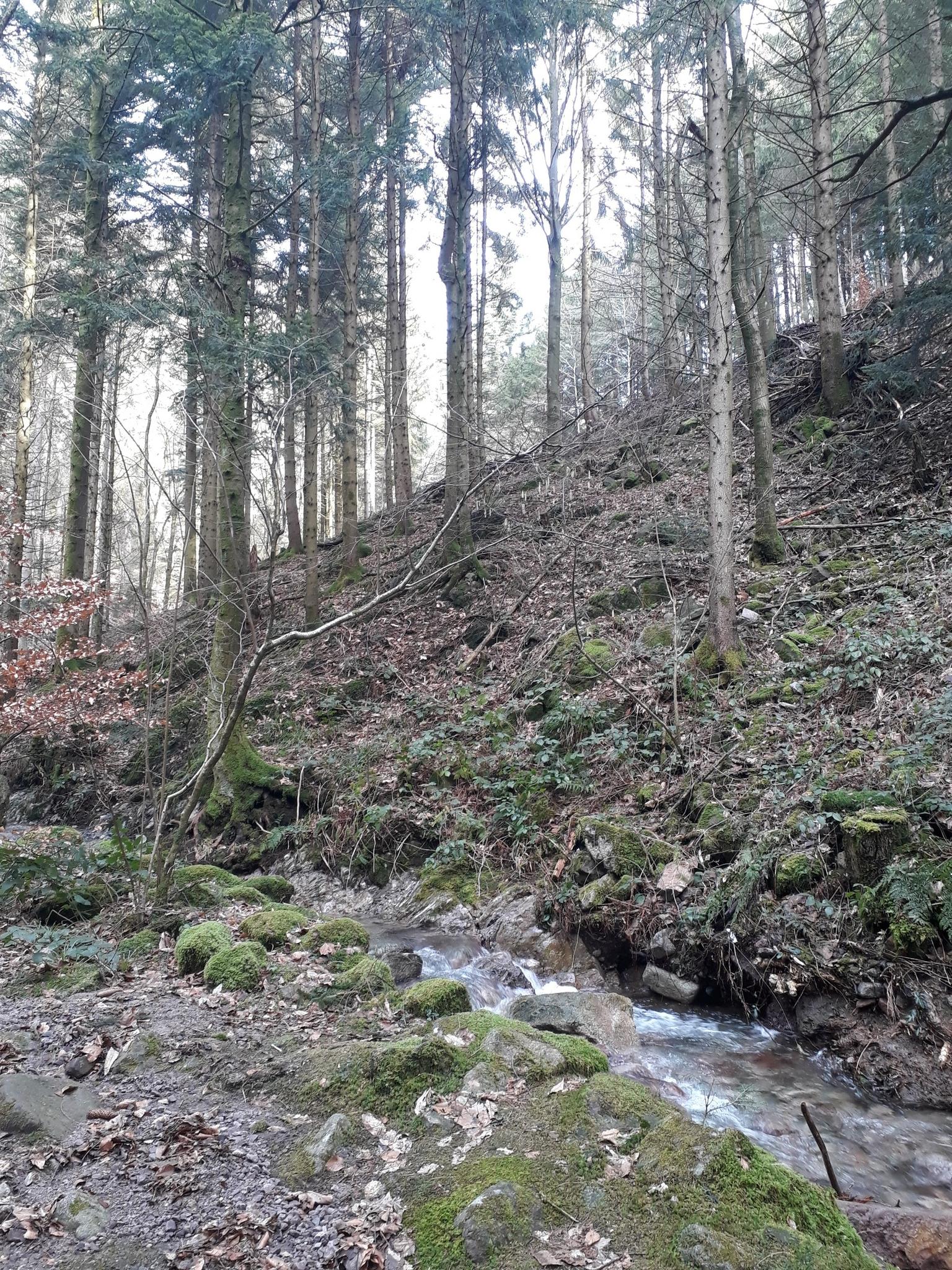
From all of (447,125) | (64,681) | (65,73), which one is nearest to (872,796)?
(64,681)

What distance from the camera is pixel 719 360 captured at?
8258 mm

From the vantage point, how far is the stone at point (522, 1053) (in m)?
3.76

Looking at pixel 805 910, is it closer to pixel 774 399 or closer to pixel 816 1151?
pixel 816 1151

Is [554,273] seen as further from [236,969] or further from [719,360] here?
[236,969]

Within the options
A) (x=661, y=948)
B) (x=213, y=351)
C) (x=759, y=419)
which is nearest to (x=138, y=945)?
(x=661, y=948)

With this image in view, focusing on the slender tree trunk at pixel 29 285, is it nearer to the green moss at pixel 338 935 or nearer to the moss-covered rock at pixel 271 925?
the moss-covered rock at pixel 271 925

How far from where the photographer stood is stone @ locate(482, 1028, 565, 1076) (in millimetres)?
3764

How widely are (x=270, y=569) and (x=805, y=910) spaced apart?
14.1 ft

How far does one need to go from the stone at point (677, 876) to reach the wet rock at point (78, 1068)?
4139 mm

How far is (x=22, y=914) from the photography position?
591 centimetres

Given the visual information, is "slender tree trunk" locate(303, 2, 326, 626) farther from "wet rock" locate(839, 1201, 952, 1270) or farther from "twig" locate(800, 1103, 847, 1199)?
"wet rock" locate(839, 1201, 952, 1270)

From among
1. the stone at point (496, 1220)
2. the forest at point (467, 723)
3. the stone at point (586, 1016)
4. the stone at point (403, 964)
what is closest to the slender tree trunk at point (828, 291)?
the forest at point (467, 723)

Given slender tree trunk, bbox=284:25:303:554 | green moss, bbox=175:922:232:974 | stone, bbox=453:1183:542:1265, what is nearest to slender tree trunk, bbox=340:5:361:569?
slender tree trunk, bbox=284:25:303:554

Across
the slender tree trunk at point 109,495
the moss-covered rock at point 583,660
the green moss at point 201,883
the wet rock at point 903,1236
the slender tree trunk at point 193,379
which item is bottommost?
the wet rock at point 903,1236
